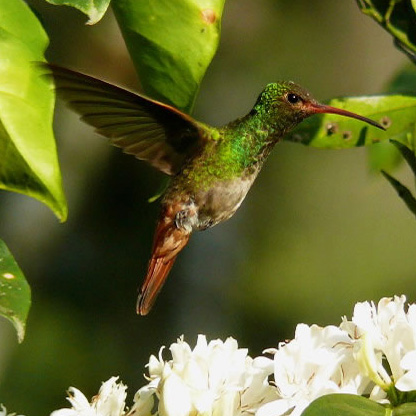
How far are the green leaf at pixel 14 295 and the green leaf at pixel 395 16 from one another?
25.9 inches

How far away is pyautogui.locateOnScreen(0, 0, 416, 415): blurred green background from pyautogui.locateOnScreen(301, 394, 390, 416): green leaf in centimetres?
287

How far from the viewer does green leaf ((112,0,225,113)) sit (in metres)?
1.36

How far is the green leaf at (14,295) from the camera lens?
121 centimetres

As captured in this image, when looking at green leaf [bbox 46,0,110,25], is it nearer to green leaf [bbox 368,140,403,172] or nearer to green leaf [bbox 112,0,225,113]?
green leaf [bbox 112,0,225,113]

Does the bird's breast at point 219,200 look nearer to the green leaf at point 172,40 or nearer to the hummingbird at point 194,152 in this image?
the hummingbird at point 194,152

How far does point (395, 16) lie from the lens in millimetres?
1531

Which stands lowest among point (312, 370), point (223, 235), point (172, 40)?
point (223, 235)

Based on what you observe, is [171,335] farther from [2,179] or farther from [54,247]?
[2,179]

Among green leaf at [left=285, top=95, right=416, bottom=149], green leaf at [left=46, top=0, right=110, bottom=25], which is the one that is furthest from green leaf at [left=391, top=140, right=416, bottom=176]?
green leaf at [left=46, top=0, right=110, bottom=25]

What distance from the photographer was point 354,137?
5.59 ft

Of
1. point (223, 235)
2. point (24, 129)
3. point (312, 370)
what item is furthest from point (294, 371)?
point (223, 235)

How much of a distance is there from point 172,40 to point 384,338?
0.49 metres

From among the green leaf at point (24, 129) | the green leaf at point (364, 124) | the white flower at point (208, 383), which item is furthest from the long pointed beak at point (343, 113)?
the green leaf at point (24, 129)

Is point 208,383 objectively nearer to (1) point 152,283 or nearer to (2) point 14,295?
(2) point 14,295
